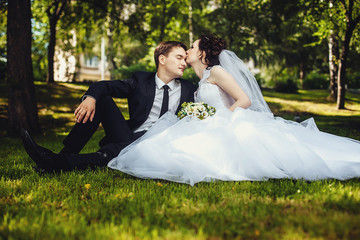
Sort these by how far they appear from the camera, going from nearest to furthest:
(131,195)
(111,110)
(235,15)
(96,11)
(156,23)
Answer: (131,195) → (111,110) → (96,11) → (235,15) → (156,23)

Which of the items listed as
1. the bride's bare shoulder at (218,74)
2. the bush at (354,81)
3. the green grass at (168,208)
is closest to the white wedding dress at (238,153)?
the green grass at (168,208)

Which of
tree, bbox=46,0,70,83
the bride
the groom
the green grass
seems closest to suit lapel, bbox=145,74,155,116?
the groom

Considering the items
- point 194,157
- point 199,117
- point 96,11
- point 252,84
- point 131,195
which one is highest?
point 96,11

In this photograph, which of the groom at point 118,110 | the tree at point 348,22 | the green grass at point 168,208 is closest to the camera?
the green grass at point 168,208

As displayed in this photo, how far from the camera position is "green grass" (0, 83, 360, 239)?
209cm

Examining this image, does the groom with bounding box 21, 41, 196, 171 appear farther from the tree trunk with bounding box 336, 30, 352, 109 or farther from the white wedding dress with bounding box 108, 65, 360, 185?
the tree trunk with bounding box 336, 30, 352, 109

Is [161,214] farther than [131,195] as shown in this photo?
No

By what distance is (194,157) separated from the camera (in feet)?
11.2

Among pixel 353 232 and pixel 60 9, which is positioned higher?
pixel 60 9

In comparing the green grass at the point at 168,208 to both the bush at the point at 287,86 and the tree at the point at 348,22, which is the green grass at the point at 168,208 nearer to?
the tree at the point at 348,22

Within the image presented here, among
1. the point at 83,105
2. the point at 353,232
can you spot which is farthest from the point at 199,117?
the point at 353,232

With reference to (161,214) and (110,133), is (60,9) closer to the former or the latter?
(110,133)

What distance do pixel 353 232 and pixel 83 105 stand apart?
10.6ft

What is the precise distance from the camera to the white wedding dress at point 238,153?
132 inches
